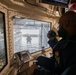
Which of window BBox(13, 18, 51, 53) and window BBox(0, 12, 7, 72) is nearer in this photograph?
window BBox(0, 12, 7, 72)

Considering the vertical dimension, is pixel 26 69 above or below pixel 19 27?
below

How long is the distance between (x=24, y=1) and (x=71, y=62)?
1.28 metres

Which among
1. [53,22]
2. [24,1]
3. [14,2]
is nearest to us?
[14,2]

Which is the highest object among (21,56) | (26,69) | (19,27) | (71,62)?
(19,27)

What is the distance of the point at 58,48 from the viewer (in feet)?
3.68

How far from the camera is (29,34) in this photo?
8.10 ft

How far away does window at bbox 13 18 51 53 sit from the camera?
2.12 m

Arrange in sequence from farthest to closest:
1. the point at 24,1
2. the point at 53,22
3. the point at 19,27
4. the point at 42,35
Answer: the point at 53,22 < the point at 42,35 < the point at 19,27 < the point at 24,1

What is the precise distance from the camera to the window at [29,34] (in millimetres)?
2121

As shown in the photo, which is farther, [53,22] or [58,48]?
[53,22]

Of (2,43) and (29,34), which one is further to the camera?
(29,34)

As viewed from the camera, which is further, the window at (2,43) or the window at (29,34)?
the window at (29,34)

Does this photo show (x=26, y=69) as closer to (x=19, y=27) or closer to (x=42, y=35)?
(x=19, y=27)

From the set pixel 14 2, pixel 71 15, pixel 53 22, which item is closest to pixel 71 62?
pixel 71 15
